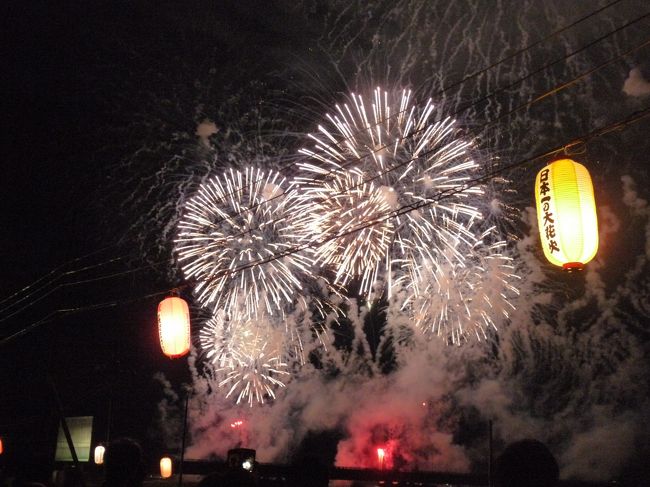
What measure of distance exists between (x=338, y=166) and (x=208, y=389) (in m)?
18.1

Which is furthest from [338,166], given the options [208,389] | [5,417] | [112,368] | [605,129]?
[208,389]

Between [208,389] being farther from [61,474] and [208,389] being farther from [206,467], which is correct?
[61,474]

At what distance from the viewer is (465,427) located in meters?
26.1

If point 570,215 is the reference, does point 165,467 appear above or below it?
below

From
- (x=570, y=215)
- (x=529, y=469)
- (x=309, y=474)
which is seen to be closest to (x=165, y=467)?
(x=570, y=215)

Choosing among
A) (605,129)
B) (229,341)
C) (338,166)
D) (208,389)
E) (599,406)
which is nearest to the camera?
(605,129)

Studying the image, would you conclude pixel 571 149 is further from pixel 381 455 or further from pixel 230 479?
pixel 381 455

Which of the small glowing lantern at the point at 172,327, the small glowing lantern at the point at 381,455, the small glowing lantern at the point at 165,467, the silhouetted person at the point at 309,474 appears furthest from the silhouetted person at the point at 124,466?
the small glowing lantern at the point at 381,455

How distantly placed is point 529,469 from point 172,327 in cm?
1076

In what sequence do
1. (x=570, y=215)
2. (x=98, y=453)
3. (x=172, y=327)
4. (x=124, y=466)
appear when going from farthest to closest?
(x=98, y=453)
(x=172, y=327)
(x=570, y=215)
(x=124, y=466)

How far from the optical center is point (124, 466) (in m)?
3.56

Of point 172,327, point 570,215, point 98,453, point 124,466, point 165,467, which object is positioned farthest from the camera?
point 165,467

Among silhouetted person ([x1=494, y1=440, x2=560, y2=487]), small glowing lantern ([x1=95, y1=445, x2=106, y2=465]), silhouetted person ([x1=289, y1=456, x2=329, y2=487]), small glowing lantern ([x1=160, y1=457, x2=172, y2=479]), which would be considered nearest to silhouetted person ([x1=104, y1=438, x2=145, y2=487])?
silhouetted person ([x1=289, y1=456, x2=329, y2=487])

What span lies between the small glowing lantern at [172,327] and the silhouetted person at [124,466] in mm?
9194
